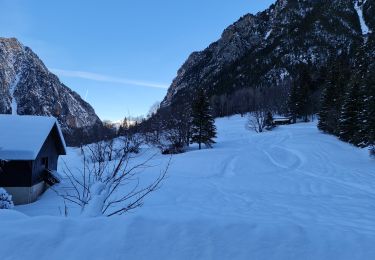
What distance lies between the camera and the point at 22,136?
64.6 ft

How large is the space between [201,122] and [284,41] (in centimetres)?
12059

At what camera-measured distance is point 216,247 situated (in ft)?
11.0

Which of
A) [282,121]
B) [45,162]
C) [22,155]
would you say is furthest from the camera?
[282,121]

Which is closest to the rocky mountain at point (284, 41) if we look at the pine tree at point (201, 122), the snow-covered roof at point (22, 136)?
the pine tree at point (201, 122)

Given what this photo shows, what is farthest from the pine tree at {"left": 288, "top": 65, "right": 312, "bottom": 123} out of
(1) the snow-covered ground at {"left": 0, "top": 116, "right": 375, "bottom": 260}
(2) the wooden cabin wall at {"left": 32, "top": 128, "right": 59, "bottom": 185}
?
(2) the wooden cabin wall at {"left": 32, "top": 128, "right": 59, "bottom": 185}

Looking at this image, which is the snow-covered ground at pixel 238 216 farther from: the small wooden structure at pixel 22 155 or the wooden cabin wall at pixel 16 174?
the wooden cabin wall at pixel 16 174

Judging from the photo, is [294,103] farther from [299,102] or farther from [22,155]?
[22,155]

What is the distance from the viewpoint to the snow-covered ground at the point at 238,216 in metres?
3.27

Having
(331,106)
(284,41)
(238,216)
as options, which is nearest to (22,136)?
(238,216)

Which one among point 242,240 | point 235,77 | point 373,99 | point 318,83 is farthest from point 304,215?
point 235,77

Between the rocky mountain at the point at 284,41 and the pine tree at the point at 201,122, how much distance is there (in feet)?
254

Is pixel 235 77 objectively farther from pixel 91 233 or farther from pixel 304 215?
pixel 91 233

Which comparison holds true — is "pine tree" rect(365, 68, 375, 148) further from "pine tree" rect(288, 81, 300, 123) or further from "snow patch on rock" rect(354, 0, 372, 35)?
"snow patch on rock" rect(354, 0, 372, 35)

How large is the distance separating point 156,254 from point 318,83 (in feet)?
323
